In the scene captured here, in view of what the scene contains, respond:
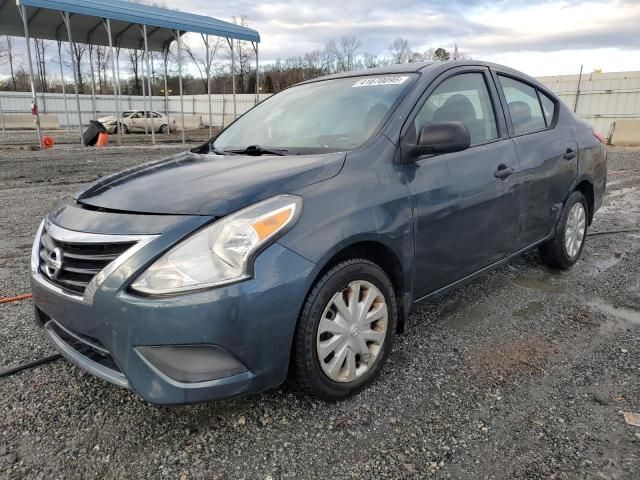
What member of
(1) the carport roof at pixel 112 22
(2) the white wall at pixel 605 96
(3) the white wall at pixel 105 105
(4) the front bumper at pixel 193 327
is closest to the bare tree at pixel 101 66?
(3) the white wall at pixel 105 105

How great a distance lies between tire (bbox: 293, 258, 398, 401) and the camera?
2.16m

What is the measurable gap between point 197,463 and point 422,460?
933 millimetres

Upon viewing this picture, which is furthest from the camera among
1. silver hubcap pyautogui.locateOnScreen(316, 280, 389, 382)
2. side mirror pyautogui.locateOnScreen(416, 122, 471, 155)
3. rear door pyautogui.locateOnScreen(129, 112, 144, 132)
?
rear door pyautogui.locateOnScreen(129, 112, 144, 132)

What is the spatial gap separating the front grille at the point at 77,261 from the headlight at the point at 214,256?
19 cm

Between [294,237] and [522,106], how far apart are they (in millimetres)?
2576

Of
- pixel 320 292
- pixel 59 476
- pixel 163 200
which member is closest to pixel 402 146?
pixel 320 292

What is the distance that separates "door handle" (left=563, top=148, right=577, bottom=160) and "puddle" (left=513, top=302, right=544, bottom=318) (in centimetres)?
123

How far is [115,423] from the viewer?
7.41 feet

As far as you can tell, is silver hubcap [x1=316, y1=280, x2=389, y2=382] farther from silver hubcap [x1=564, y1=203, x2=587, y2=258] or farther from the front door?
silver hubcap [x1=564, y1=203, x2=587, y2=258]

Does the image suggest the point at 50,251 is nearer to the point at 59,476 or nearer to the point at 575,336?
the point at 59,476

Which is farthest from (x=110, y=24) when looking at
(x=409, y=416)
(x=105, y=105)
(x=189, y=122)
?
(x=409, y=416)

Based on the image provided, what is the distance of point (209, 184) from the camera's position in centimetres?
226

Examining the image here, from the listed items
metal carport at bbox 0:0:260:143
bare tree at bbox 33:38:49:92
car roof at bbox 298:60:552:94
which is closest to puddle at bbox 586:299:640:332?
Result: car roof at bbox 298:60:552:94

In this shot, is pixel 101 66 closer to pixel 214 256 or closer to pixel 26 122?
pixel 26 122
